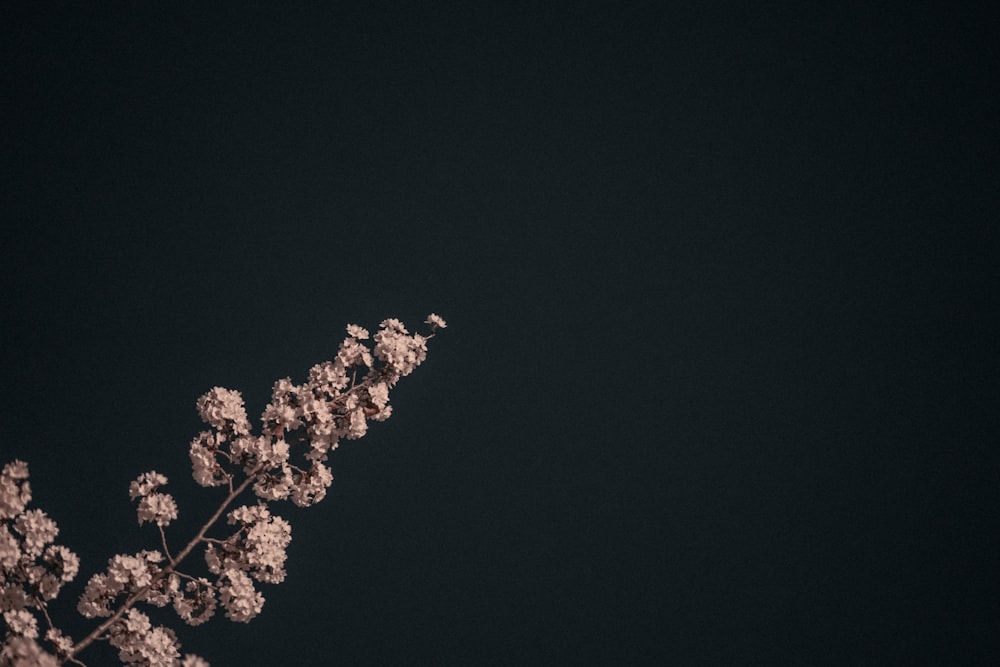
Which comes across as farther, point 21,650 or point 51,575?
point 51,575

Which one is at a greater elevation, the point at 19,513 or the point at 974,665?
the point at 974,665

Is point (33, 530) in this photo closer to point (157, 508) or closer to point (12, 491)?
point (12, 491)

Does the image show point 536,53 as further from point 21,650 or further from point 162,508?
point 21,650

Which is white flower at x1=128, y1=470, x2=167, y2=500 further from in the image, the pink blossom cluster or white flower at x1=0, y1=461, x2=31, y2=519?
white flower at x1=0, y1=461, x2=31, y2=519

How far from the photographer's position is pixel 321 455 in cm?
159

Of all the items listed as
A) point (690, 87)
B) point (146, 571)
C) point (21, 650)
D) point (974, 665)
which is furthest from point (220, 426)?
point (974, 665)

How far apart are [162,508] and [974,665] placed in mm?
4400

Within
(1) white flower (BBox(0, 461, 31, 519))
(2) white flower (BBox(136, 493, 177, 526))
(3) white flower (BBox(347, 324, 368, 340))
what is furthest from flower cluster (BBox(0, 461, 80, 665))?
(3) white flower (BBox(347, 324, 368, 340))

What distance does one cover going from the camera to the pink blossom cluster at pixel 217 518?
4.33ft

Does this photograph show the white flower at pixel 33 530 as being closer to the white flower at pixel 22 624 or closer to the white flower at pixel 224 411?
the white flower at pixel 22 624

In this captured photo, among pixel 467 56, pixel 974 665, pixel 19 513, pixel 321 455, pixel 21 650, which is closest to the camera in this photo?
pixel 21 650

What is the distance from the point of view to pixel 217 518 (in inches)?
55.7

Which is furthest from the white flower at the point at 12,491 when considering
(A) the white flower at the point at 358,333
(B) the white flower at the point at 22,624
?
(A) the white flower at the point at 358,333

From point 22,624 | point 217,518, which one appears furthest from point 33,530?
point 217,518
